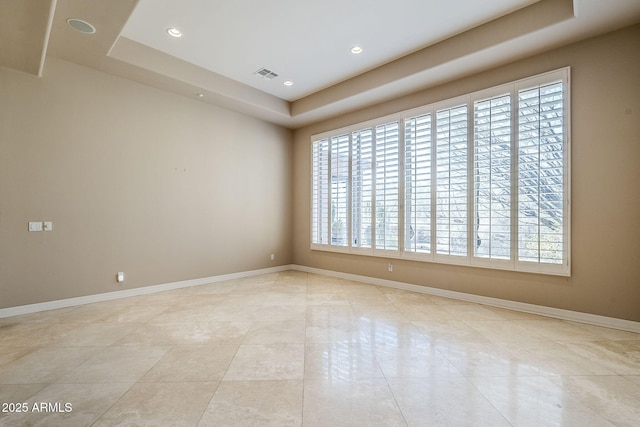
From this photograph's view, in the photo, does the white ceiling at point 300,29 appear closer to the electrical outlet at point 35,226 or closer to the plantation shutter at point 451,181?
the plantation shutter at point 451,181

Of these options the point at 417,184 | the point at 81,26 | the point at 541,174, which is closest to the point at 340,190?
the point at 417,184

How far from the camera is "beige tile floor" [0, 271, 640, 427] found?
66.6 inches

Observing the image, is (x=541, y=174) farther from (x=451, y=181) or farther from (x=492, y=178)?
(x=451, y=181)

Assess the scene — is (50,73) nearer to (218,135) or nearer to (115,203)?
(115,203)

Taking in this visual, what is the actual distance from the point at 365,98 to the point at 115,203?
13.9ft

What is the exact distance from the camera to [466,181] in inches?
157

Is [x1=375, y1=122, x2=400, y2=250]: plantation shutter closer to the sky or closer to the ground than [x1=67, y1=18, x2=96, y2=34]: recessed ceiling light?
closer to the ground

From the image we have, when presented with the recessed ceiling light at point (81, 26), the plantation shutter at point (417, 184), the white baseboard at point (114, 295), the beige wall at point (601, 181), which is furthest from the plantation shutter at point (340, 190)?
the recessed ceiling light at point (81, 26)

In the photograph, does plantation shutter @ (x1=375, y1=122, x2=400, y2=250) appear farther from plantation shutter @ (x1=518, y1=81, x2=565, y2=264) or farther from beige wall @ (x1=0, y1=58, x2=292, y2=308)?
beige wall @ (x1=0, y1=58, x2=292, y2=308)

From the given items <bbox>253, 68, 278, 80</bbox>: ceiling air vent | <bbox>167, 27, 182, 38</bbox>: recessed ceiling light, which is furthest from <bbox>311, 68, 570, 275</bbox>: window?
<bbox>167, 27, 182, 38</bbox>: recessed ceiling light

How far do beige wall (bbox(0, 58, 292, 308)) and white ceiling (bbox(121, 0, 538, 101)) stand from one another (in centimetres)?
111

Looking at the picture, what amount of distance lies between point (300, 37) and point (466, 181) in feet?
9.72

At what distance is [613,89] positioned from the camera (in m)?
3.05

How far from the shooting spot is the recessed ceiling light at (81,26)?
289 centimetres
